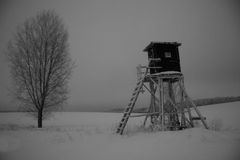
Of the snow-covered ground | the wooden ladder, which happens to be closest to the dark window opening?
the wooden ladder

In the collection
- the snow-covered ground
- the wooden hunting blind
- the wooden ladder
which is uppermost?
the wooden hunting blind

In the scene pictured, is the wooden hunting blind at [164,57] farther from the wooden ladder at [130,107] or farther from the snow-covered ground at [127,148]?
the snow-covered ground at [127,148]

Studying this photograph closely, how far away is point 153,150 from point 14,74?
42.5 ft

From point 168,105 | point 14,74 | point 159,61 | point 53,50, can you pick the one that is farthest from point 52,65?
point 168,105

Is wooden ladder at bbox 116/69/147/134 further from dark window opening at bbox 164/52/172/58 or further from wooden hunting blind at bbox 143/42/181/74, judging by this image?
dark window opening at bbox 164/52/172/58

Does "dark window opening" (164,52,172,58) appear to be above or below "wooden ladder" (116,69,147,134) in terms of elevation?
above

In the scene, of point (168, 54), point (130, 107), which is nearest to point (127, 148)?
point (130, 107)

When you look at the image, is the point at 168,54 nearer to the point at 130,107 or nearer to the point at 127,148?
the point at 130,107

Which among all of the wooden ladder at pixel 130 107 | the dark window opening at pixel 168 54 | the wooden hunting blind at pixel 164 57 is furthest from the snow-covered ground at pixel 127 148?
the dark window opening at pixel 168 54

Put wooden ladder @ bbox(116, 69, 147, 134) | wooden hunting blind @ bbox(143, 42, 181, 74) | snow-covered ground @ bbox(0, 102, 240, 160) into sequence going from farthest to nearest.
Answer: wooden hunting blind @ bbox(143, 42, 181, 74)
wooden ladder @ bbox(116, 69, 147, 134)
snow-covered ground @ bbox(0, 102, 240, 160)

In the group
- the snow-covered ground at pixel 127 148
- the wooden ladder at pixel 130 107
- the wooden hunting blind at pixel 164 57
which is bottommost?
the snow-covered ground at pixel 127 148

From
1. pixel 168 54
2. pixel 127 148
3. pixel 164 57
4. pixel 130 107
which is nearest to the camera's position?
pixel 127 148

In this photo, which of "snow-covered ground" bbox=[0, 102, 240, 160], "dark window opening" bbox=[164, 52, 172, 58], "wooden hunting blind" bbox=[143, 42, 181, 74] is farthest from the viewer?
"dark window opening" bbox=[164, 52, 172, 58]

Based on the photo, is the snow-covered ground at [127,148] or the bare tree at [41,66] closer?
the snow-covered ground at [127,148]
